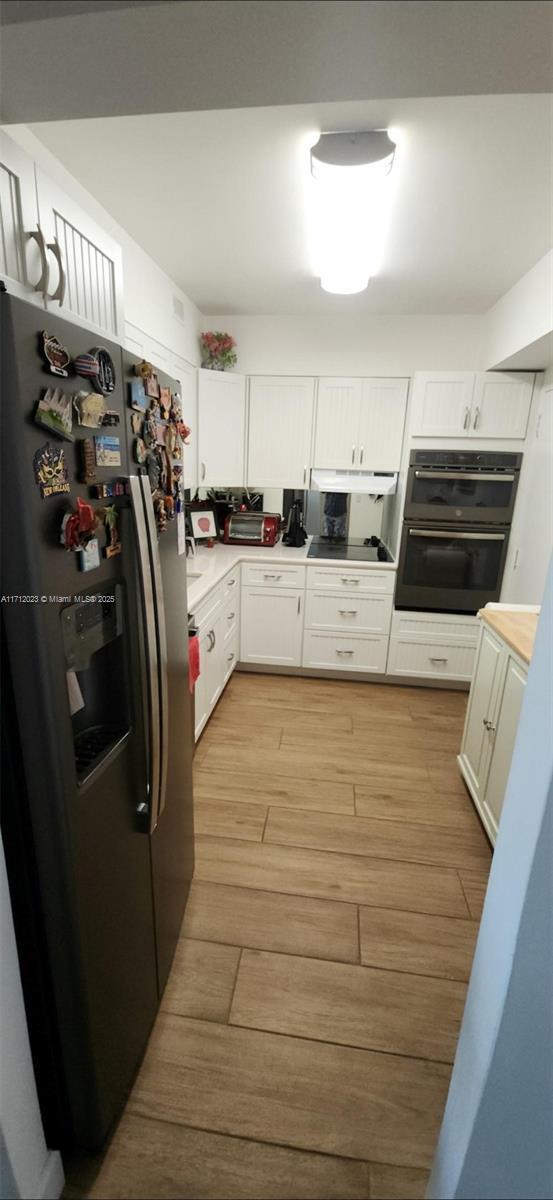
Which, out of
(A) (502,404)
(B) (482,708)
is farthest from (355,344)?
(B) (482,708)

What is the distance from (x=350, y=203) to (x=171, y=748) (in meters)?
1.96

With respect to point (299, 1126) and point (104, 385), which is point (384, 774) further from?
point (104, 385)

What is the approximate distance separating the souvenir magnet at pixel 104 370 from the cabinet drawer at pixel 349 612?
2531 millimetres

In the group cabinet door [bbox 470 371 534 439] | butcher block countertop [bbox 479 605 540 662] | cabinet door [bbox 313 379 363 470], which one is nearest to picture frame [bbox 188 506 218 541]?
cabinet door [bbox 313 379 363 470]

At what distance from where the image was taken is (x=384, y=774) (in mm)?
2502

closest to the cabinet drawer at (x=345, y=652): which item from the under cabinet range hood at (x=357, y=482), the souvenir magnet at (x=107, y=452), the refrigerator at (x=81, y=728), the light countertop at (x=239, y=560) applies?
the light countertop at (x=239, y=560)

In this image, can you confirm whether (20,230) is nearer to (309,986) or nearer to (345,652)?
(309,986)

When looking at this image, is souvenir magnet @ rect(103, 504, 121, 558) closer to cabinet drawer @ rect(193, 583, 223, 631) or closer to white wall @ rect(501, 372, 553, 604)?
cabinet drawer @ rect(193, 583, 223, 631)

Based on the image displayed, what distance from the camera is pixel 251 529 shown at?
12.0 ft

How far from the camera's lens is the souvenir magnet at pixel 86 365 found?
81cm

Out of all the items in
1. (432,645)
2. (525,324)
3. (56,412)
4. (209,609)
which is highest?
(525,324)

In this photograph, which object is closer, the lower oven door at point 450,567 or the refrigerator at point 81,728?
the refrigerator at point 81,728

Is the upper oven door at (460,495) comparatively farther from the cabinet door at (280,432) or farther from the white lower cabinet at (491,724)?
the white lower cabinet at (491,724)

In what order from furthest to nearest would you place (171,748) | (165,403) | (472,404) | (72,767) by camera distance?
(472,404), (171,748), (165,403), (72,767)
